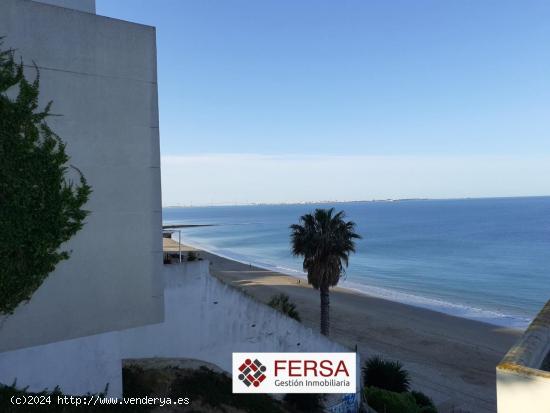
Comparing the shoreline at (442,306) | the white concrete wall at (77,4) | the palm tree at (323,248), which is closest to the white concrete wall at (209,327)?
the white concrete wall at (77,4)

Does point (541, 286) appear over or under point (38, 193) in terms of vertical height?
under

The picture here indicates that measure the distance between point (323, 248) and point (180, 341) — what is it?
13.2 metres

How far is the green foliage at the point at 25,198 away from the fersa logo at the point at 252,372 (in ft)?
24.6

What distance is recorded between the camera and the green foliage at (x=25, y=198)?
6750 mm

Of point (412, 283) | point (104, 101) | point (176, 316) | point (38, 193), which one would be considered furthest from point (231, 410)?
point (412, 283)

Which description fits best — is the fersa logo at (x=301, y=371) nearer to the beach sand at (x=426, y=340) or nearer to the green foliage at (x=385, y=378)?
the beach sand at (x=426, y=340)

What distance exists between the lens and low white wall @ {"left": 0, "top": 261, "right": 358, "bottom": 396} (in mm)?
9102

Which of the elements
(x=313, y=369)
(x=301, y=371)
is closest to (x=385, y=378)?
(x=313, y=369)

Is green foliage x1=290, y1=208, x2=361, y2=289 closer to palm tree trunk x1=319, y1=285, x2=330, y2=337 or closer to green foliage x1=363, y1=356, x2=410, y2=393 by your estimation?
palm tree trunk x1=319, y1=285, x2=330, y2=337

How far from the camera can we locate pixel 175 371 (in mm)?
12305

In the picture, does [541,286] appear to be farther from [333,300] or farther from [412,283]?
[333,300]

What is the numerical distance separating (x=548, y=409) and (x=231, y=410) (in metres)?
9.15

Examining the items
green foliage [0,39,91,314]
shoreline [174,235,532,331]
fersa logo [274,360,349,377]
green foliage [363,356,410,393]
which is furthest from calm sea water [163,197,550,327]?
green foliage [0,39,91,314]

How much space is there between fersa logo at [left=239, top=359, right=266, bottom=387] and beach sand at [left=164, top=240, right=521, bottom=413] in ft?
18.7
